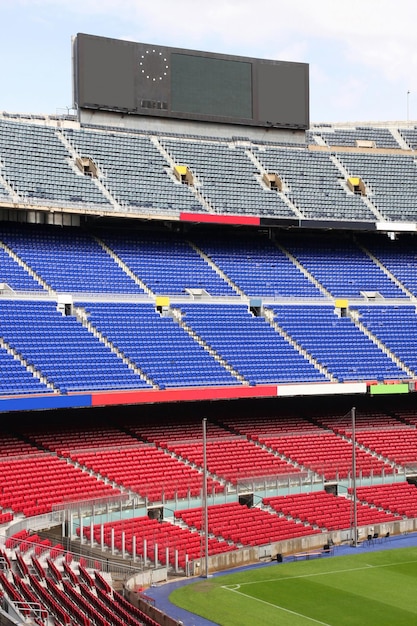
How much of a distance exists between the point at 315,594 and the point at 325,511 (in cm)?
1017

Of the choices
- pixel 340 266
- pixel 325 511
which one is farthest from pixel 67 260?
pixel 325 511

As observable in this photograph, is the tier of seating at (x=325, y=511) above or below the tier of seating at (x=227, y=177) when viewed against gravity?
below

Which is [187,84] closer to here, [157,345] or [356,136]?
[356,136]

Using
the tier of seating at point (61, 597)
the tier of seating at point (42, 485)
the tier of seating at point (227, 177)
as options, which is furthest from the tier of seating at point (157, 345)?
the tier of seating at point (61, 597)

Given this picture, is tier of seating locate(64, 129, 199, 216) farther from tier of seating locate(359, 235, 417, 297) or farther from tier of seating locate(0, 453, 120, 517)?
tier of seating locate(0, 453, 120, 517)

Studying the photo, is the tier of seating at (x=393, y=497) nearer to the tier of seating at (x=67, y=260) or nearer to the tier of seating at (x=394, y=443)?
the tier of seating at (x=394, y=443)

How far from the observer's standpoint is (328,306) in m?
58.7

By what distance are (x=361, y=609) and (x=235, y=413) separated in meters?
20.5

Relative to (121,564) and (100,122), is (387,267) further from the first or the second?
(121,564)

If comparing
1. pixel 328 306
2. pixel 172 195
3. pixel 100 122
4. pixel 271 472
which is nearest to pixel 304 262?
pixel 328 306

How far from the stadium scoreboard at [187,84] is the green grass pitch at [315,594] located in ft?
109

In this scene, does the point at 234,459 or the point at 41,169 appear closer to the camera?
the point at 234,459

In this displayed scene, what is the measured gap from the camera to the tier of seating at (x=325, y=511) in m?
43.6

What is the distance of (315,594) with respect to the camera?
3459cm
